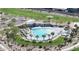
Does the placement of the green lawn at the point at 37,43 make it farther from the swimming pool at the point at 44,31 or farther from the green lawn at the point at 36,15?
the green lawn at the point at 36,15

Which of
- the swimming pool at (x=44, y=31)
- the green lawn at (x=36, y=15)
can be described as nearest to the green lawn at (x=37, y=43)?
the swimming pool at (x=44, y=31)

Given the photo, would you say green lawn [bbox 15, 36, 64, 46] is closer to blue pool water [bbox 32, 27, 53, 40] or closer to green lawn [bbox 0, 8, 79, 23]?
blue pool water [bbox 32, 27, 53, 40]

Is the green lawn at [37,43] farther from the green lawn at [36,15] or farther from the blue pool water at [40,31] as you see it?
the green lawn at [36,15]

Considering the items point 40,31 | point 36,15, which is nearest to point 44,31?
point 40,31

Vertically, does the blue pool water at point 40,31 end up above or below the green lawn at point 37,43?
above

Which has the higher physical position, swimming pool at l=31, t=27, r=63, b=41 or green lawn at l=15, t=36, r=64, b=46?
swimming pool at l=31, t=27, r=63, b=41

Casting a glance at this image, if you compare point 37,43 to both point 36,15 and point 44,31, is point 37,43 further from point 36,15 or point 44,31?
point 36,15

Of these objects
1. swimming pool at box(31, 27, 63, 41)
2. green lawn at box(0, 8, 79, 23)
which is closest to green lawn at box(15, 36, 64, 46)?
swimming pool at box(31, 27, 63, 41)

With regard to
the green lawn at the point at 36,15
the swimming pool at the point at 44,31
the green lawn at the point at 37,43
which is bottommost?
the green lawn at the point at 37,43

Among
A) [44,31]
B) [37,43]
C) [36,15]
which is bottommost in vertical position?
[37,43]
